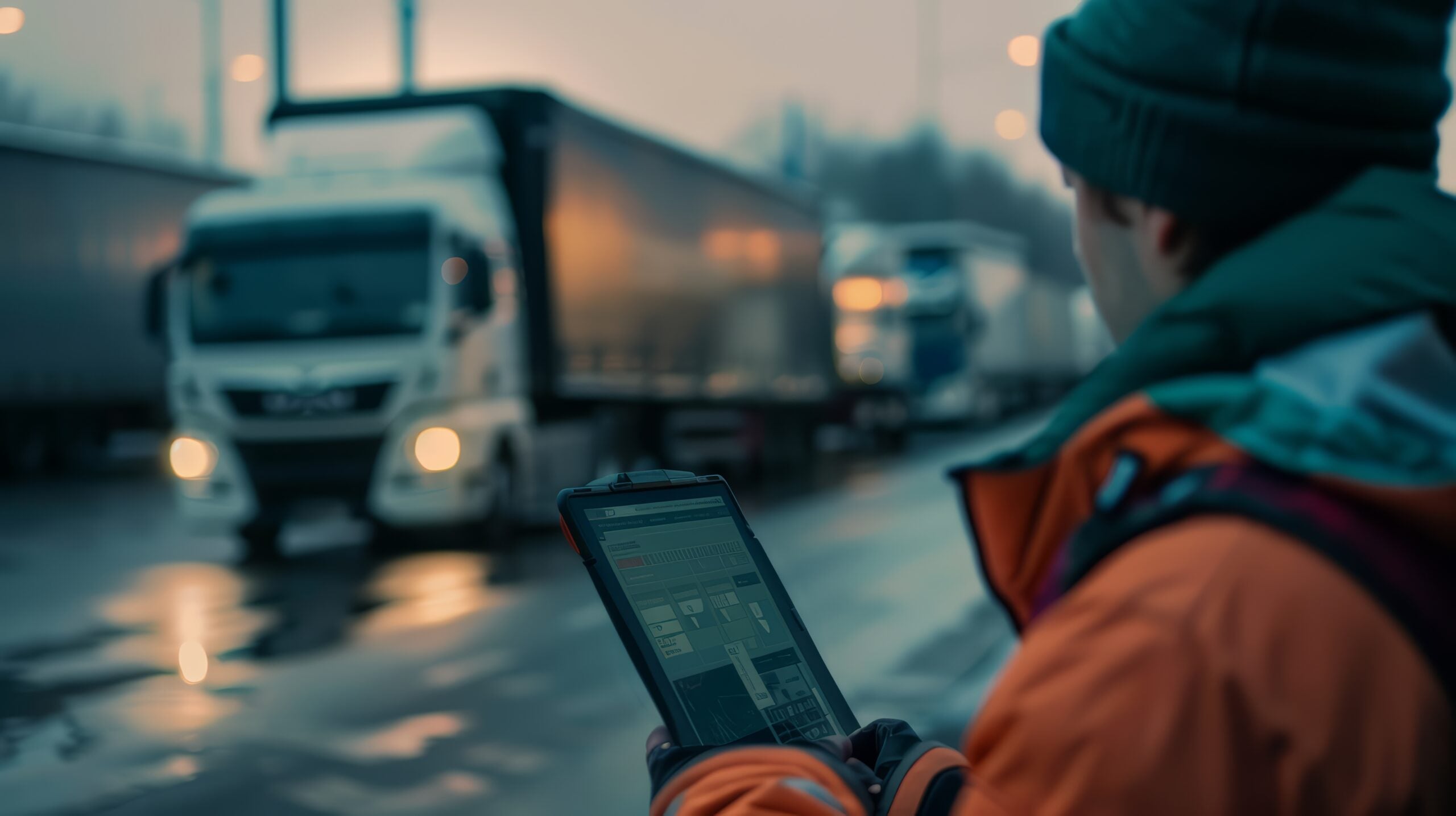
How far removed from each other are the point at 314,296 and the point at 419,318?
2.71ft

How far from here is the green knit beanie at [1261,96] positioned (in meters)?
1.24

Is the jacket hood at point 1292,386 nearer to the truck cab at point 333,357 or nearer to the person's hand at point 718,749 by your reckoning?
the person's hand at point 718,749

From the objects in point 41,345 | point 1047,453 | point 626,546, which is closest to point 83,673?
point 626,546

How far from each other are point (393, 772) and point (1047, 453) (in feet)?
16.0

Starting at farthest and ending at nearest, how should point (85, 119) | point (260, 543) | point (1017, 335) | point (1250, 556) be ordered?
point (1017, 335) → point (85, 119) → point (260, 543) → point (1250, 556)

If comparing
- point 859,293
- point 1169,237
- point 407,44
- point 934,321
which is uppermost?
point 1169,237

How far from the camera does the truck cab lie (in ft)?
40.8

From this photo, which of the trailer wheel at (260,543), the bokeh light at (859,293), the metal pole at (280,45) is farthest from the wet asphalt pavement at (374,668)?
the bokeh light at (859,293)

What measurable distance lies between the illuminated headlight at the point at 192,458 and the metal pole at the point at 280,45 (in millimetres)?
9579

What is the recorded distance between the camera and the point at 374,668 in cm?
796

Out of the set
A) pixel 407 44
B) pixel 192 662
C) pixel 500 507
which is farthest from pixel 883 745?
pixel 407 44

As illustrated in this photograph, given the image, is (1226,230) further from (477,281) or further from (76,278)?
(76,278)

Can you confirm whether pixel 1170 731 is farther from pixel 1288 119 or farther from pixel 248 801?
pixel 248 801

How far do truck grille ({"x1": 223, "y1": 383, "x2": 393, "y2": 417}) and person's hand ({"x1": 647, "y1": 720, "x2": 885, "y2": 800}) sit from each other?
11100 mm
